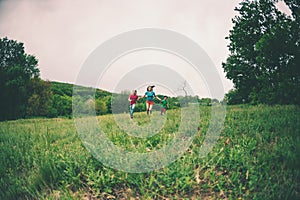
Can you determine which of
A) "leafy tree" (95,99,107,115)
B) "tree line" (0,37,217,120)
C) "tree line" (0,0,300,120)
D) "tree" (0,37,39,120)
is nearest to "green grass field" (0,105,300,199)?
"tree line" (0,0,300,120)

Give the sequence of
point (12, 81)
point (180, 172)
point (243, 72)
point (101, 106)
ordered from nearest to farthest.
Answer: point (180, 172) → point (101, 106) → point (243, 72) → point (12, 81)

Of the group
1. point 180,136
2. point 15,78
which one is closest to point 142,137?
point 180,136

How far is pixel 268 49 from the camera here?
10164 mm

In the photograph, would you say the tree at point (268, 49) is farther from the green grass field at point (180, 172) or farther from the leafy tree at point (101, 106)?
the leafy tree at point (101, 106)

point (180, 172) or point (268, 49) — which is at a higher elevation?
point (268, 49)

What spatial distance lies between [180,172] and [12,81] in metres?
21.7

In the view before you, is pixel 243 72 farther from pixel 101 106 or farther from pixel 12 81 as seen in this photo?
pixel 12 81

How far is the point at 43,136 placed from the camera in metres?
8.65

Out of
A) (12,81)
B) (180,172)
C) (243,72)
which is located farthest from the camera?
(12,81)

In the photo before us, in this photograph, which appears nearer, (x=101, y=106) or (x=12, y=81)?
(x=101, y=106)

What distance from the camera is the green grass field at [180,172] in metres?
4.90

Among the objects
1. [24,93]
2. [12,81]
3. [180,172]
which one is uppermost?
Answer: [12,81]

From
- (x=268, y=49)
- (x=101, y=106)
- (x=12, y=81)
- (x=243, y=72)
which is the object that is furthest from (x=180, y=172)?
(x=12, y=81)

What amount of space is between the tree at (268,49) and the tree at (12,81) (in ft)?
56.0
